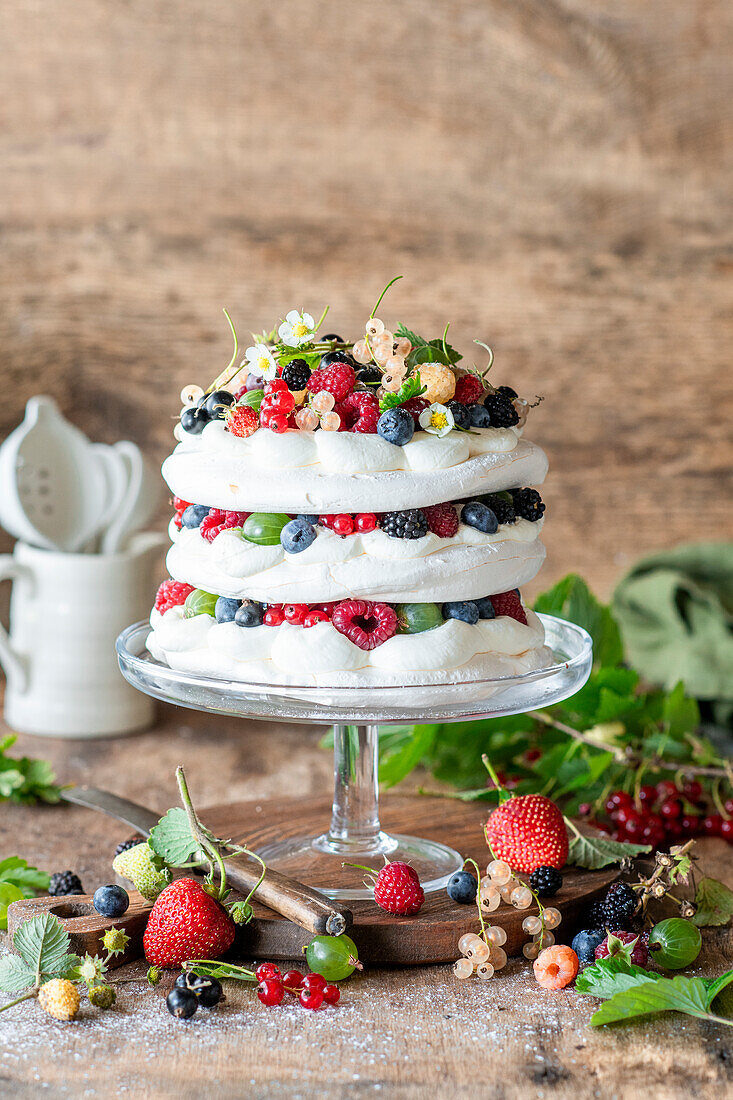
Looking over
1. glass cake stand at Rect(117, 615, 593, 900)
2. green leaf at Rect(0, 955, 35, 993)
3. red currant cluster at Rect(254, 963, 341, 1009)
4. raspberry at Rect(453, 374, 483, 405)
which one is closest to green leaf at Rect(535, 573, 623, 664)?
glass cake stand at Rect(117, 615, 593, 900)

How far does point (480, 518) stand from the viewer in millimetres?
1043

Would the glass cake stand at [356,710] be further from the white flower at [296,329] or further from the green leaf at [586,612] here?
the white flower at [296,329]

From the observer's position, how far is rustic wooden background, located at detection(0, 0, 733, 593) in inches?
82.3

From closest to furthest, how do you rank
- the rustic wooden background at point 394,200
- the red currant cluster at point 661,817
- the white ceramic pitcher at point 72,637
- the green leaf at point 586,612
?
the red currant cluster at point 661,817 < the green leaf at point 586,612 < the white ceramic pitcher at point 72,637 < the rustic wooden background at point 394,200

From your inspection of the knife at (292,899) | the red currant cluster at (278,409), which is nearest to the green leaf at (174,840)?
the knife at (292,899)

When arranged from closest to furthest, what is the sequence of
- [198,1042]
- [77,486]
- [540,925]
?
[198,1042] → [540,925] → [77,486]

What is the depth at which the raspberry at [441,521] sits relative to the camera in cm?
103

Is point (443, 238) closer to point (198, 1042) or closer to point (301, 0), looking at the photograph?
point (301, 0)

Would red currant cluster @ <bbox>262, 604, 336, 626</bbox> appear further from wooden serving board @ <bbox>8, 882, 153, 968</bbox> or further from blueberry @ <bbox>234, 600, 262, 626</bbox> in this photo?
wooden serving board @ <bbox>8, 882, 153, 968</bbox>

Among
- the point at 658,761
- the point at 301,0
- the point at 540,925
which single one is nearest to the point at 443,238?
the point at 301,0

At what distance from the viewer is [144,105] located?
6.89 feet

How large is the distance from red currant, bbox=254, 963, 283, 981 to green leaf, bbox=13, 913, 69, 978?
0.16 meters

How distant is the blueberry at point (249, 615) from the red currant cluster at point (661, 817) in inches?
21.0

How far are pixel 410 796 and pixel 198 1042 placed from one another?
0.58m
